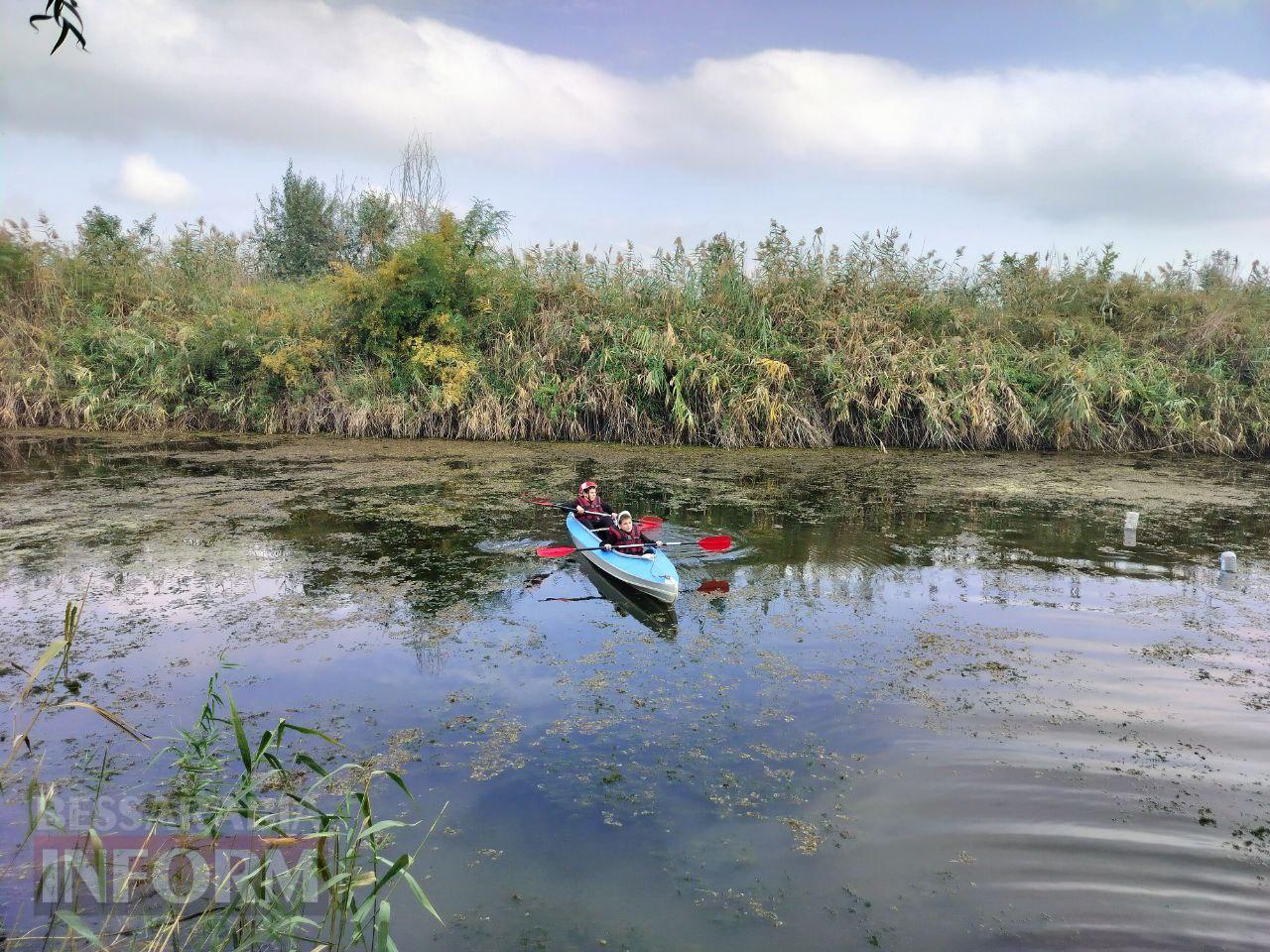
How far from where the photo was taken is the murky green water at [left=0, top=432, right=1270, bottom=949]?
8.72ft

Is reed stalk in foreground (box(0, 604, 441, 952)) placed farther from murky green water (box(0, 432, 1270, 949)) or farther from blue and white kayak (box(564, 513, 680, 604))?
blue and white kayak (box(564, 513, 680, 604))

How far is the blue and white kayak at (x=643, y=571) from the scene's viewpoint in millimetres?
5578

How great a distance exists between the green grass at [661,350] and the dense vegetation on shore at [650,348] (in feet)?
0.12

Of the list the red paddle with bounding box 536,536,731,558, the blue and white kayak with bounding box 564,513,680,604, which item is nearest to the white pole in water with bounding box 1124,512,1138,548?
the red paddle with bounding box 536,536,731,558

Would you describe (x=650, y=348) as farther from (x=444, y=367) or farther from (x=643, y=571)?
(x=643, y=571)

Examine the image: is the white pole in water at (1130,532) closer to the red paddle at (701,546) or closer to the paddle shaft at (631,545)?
the red paddle at (701,546)

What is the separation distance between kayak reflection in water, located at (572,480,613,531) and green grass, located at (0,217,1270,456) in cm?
521

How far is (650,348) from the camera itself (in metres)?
12.6

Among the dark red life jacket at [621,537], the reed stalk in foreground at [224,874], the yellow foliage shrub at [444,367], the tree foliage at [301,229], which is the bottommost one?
the reed stalk in foreground at [224,874]

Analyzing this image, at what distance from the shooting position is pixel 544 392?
495 inches

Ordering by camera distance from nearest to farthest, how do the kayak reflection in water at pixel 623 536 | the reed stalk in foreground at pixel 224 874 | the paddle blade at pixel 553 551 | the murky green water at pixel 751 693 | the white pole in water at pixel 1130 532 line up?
the reed stalk in foreground at pixel 224 874, the murky green water at pixel 751 693, the kayak reflection in water at pixel 623 536, the paddle blade at pixel 553 551, the white pole in water at pixel 1130 532

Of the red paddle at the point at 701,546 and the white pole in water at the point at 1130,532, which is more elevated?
the white pole in water at the point at 1130,532

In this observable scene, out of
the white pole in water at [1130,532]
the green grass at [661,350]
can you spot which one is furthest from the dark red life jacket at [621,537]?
the green grass at [661,350]

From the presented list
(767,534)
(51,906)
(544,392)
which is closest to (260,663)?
(51,906)
